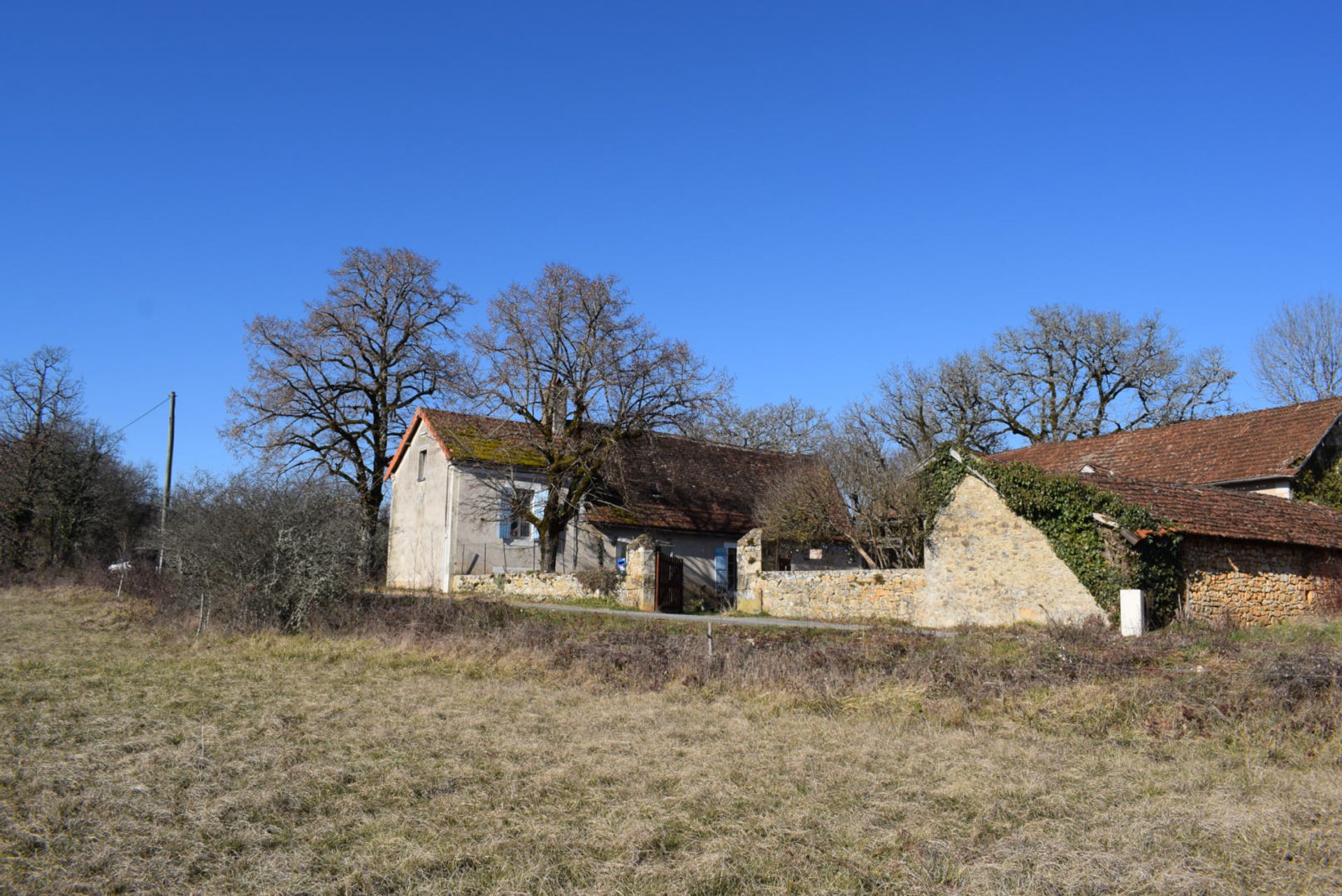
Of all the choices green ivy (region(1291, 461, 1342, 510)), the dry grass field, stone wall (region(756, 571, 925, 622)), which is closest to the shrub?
the dry grass field

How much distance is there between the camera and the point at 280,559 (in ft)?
59.1

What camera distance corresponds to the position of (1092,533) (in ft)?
63.0

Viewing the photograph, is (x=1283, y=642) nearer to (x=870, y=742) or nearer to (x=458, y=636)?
(x=870, y=742)

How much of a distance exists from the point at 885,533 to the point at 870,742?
18317 millimetres

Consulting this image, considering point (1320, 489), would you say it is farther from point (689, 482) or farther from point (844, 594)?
point (689, 482)

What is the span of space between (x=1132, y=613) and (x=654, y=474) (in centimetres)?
2047

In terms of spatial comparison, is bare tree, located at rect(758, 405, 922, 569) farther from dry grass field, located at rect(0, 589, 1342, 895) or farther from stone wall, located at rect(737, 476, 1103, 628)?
dry grass field, located at rect(0, 589, 1342, 895)

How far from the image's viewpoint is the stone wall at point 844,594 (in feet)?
73.7

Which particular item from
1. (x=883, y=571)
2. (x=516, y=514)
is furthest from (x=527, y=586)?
(x=883, y=571)

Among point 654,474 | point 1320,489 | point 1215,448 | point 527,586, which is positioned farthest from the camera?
point 654,474

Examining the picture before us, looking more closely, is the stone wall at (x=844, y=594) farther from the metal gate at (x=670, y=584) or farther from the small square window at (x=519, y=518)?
the small square window at (x=519, y=518)

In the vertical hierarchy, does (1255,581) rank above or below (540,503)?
below

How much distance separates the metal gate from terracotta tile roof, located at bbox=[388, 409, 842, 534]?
495 cm

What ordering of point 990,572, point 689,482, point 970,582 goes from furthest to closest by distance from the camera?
point 689,482 < point 970,582 < point 990,572
